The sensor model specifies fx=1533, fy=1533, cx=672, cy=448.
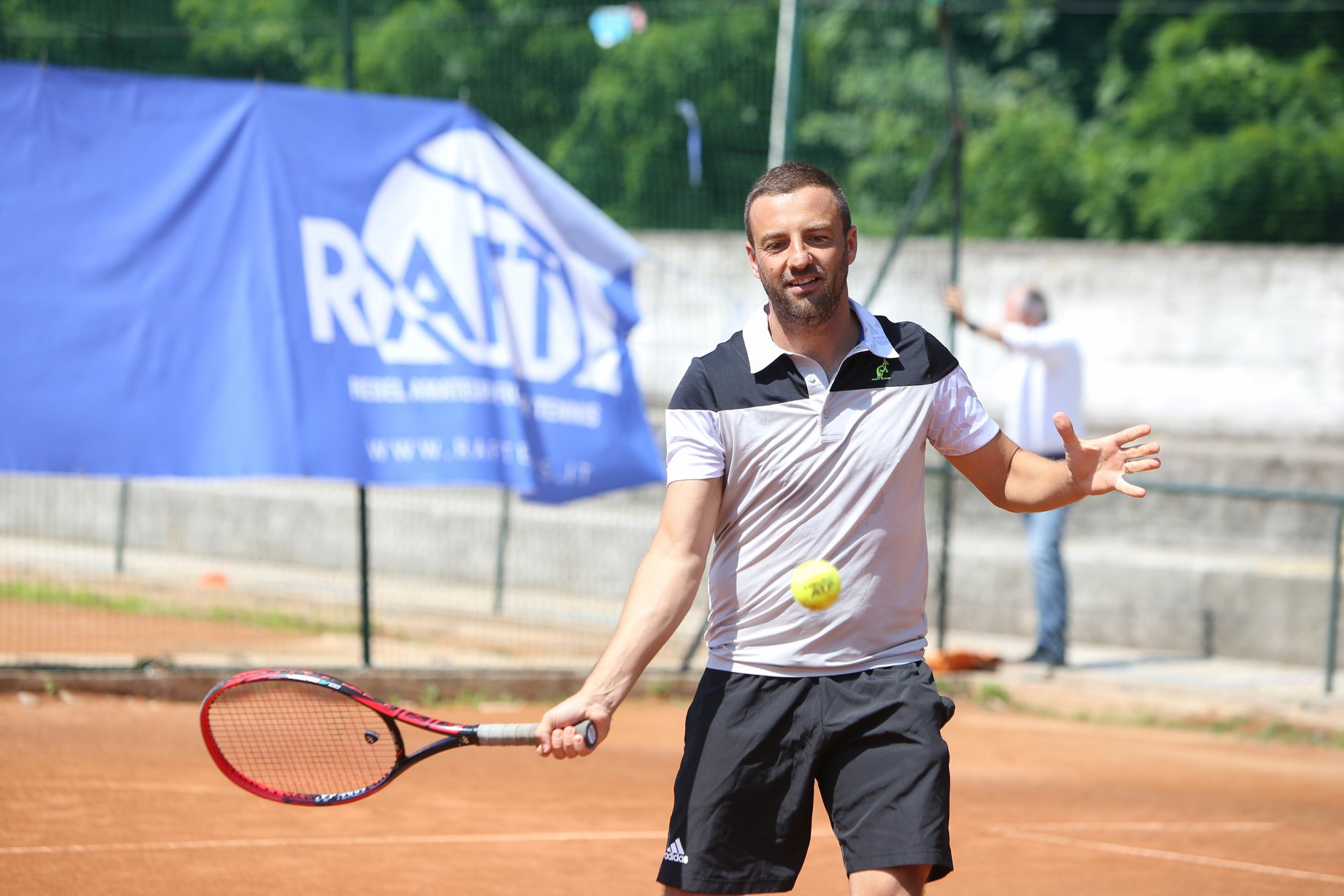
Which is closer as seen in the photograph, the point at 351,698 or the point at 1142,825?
the point at 351,698

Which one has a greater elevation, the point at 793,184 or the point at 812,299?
the point at 793,184

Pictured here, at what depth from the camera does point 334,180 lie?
8.32 meters

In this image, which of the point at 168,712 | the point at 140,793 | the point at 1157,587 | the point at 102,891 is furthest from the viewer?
the point at 1157,587

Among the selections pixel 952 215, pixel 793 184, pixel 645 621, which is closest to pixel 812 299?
pixel 793 184

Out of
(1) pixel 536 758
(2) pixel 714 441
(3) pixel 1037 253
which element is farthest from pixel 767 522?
(3) pixel 1037 253

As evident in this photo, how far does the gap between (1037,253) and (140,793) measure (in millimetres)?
11797

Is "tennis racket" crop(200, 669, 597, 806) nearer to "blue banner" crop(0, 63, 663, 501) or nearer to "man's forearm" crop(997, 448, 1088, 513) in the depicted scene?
"man's forearm" crop(997, 448, 1088, 513)

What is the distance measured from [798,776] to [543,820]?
3.02 m

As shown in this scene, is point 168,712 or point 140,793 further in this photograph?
point 168,712

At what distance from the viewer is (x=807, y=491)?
380cm

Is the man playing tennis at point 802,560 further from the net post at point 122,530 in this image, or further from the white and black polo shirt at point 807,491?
the net post at point 122,530

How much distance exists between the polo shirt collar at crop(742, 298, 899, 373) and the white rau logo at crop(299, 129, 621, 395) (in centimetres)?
475

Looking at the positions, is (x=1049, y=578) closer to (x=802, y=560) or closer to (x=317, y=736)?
(x=317, y=736)

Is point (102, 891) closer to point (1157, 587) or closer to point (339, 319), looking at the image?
point (339, 319)
